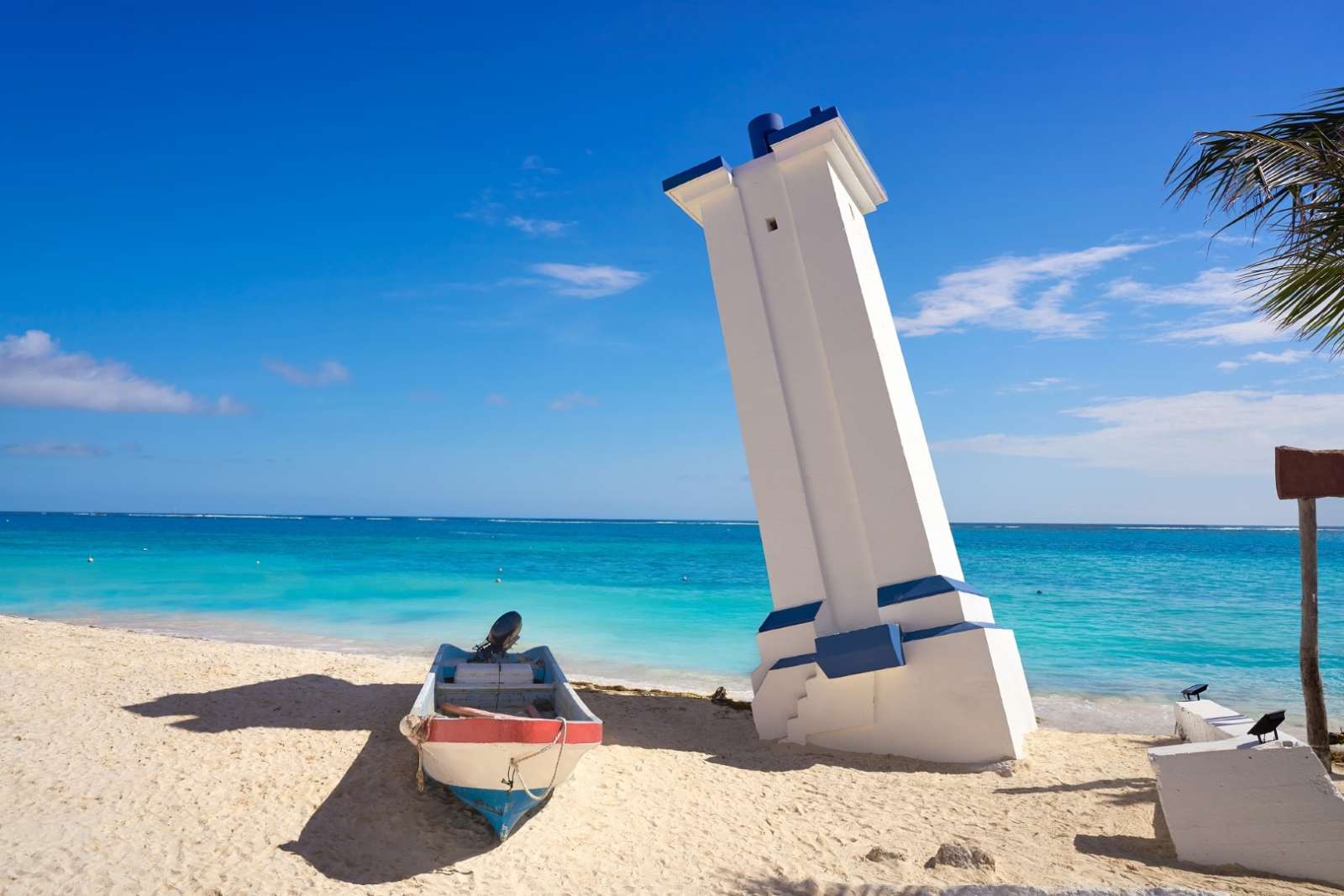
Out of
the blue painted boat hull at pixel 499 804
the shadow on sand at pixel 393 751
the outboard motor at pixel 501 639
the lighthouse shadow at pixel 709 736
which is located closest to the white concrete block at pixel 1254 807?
the lighthouse shadow at pixel 709 736

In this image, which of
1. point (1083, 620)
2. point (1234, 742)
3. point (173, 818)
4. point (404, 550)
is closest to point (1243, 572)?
point (1083, 620)

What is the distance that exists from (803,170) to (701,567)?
3502 cm

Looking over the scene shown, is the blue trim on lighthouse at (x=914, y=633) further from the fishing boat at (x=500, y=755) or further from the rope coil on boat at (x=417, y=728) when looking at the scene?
the rope coil on boat at (x=417, y=728)

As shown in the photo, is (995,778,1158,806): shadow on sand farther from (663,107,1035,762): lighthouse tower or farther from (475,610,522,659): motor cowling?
(475,610,522,659): motor cowling

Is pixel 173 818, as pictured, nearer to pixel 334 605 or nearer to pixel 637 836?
pixel 637 836

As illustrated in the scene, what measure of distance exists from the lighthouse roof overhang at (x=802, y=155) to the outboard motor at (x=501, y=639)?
6030 millimetres

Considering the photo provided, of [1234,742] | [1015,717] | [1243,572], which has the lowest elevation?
[1243,572]

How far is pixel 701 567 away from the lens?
141 feet

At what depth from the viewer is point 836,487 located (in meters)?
Answer: 8.93

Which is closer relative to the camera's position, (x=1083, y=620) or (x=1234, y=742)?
(x=1234, y=742)

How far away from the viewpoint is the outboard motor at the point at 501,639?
10055 mm

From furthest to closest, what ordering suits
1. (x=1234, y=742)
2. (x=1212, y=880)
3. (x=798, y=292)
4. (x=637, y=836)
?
1. (x=798, y=292)
2. (x=637, y=836)
3. (x=1234, y=742)
4. (x=1212, y=880)

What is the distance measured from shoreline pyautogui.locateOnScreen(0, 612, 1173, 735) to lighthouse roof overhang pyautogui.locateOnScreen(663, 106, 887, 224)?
7530 mm

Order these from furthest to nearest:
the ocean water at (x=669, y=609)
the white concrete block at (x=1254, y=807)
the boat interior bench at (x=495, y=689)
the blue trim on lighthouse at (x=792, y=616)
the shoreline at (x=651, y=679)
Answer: the ocean water at (x=669, y=609) < the shoreline at (x=651, y=679) < the blue trim on lighthouse at (x=792, y=616) < the boat interior bench at (x=495, y=689) < the white concrete block at (x=1254, y=807)
